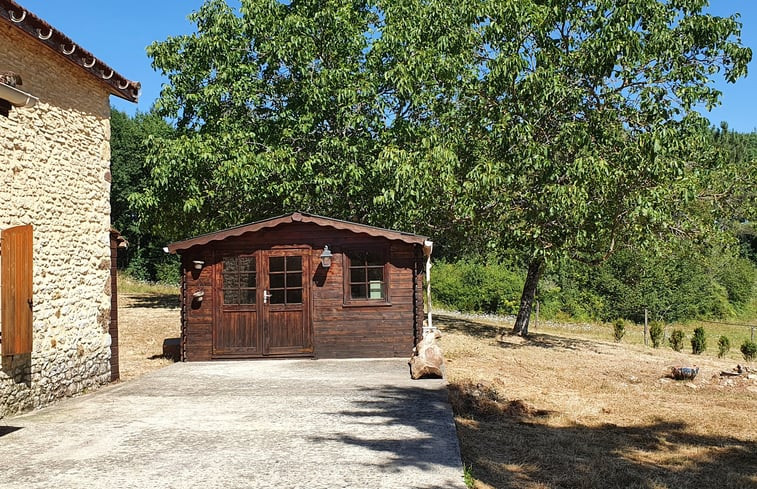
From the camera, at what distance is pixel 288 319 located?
12.9m

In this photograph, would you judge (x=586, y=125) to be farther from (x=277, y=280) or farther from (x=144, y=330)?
(x=144, y=330)

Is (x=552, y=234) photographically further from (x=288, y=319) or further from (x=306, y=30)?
(x=306, y=30)

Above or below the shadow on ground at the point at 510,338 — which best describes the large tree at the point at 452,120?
above

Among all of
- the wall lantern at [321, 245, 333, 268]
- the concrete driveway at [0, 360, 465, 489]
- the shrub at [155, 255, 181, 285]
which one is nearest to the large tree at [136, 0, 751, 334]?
the wall lantern at [321, 245, 333, 268]

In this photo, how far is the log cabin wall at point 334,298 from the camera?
12.8 meters

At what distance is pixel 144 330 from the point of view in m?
17.8

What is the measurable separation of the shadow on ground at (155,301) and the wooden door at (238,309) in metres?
10.6

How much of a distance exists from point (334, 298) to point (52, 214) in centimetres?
553

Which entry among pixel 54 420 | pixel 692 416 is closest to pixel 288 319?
pixel 54 420

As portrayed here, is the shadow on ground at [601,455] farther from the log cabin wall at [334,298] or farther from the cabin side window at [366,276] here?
the cabin side window at [366,276]

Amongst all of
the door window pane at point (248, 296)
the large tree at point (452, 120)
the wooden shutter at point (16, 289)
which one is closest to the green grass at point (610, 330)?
the large tree at point (452, 120)

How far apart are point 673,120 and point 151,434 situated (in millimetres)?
14291

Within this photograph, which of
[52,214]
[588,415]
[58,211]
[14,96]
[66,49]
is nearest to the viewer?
[14,96]

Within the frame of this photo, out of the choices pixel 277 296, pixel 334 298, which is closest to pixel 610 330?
pixel 334 298
